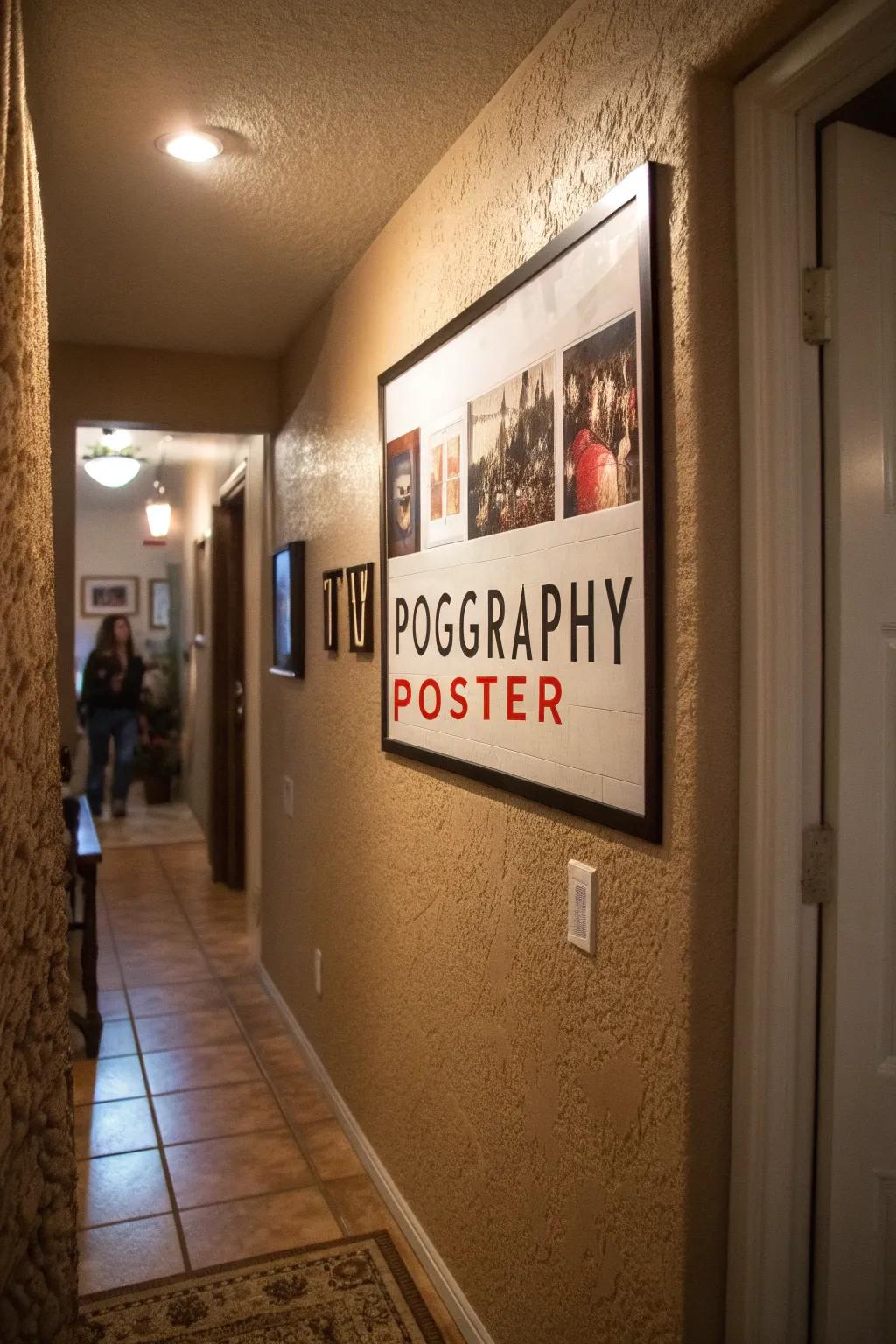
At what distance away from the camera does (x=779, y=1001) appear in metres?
1.36

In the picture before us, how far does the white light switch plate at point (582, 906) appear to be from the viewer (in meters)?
1.61

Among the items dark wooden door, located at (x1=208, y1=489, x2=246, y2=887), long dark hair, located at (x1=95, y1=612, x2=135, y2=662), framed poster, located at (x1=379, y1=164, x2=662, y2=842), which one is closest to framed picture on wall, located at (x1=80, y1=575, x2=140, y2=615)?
long dark hair, located at (x1=95, y1=612, x2=135, y2=662)

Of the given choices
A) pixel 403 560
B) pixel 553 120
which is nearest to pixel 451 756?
pixel 403 560

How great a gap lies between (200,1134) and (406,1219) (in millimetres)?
789

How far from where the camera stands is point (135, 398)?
370cm

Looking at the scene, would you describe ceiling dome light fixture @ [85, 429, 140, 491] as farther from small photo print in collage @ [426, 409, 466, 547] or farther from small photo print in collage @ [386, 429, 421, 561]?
small photo print in collage @ [426, 409, 466, 547]

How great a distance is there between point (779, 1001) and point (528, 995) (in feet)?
1.88

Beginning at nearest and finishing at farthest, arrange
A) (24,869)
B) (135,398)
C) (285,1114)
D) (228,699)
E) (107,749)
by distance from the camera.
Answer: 1. (24,869)
2. (285,1114)
3. (135,398)
4. (228,699)
5. (107,749)

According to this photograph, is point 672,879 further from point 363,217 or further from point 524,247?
point 363,217

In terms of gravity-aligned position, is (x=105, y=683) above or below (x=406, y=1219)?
above

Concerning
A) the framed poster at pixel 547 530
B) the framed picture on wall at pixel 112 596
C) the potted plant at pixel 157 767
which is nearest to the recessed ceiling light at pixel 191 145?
the framed poster at pixel 547 530

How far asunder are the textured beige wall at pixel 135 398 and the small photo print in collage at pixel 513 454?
2040 millimetres

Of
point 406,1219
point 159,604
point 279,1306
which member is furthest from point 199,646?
point 279,1306

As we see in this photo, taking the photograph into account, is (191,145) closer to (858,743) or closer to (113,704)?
(858,743)
